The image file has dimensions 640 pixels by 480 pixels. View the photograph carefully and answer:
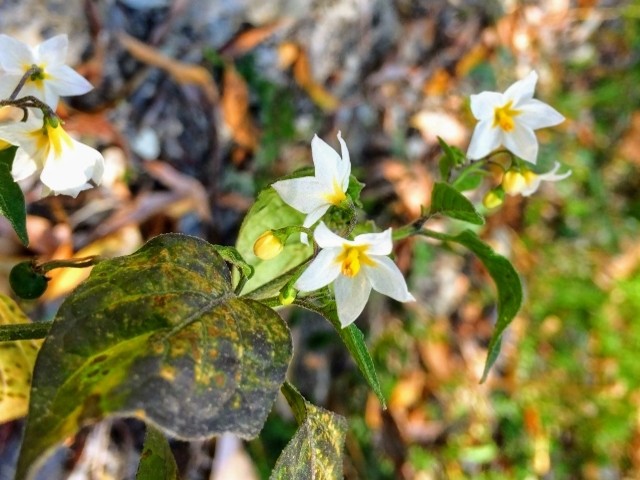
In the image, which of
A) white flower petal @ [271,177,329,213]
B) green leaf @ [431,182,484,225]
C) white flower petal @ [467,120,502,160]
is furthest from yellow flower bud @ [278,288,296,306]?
white flower petal @ [467,120,502,160]

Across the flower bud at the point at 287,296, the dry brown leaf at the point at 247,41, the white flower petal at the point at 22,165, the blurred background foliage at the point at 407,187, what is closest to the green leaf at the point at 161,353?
the flower bud at the point at 287,296

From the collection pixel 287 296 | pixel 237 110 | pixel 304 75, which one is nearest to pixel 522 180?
pixel 287 296

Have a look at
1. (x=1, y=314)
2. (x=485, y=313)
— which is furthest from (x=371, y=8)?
(x=1, y=314)

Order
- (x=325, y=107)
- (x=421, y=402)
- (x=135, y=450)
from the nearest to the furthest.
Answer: (x=135, y=450) → (x=325, y=107) → (x=421, y=402)

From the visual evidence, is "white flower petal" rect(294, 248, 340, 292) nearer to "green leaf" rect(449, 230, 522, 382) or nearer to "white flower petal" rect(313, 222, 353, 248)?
"white flower petal" rect(313, 222, 353, 248)

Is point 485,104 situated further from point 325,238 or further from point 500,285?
point 325,238

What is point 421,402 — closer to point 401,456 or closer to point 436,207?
point 401,456

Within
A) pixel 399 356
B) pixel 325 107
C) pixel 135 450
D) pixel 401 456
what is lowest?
pixel 401 456
